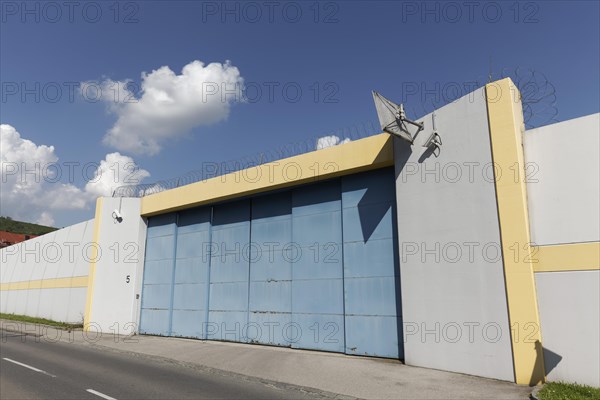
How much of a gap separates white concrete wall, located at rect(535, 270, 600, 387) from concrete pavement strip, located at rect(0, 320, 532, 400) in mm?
963

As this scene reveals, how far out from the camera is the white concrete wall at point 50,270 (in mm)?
23297

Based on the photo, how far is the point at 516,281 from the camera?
8961 millimetres

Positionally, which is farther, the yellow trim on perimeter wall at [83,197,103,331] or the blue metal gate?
the yellow trim on perimeter wall at [83,197,103,331]

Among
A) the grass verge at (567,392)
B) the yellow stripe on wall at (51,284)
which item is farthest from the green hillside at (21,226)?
the grass verge at (567,392)

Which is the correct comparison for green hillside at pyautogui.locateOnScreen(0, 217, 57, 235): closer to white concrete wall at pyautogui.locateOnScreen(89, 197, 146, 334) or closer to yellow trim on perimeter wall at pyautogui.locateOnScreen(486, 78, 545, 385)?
white concrete wall at pyautogui.locateOnScreen(89, 197, 146, 334)

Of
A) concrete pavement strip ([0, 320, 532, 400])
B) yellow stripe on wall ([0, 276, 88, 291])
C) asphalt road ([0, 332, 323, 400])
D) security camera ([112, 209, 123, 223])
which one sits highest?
security camera ([112, 209, 123, 223])

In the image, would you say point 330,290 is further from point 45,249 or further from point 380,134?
point 45,249

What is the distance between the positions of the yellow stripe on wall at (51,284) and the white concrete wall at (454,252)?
1842 cm

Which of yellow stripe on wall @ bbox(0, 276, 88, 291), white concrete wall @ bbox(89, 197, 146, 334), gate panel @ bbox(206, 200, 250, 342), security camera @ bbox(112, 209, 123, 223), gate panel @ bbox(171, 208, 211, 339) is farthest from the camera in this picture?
yellow stripe on wall @ bbox(0, 276, 88, 291)

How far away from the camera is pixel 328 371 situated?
10.2m

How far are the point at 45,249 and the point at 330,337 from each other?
24218mm

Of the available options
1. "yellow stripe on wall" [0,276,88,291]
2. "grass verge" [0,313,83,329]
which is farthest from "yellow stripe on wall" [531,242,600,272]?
"yellow stripe on wall" [0,276,88,291]

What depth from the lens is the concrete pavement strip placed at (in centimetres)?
819

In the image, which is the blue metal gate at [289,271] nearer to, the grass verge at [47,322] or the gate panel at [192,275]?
the gate panel at [192,275]
